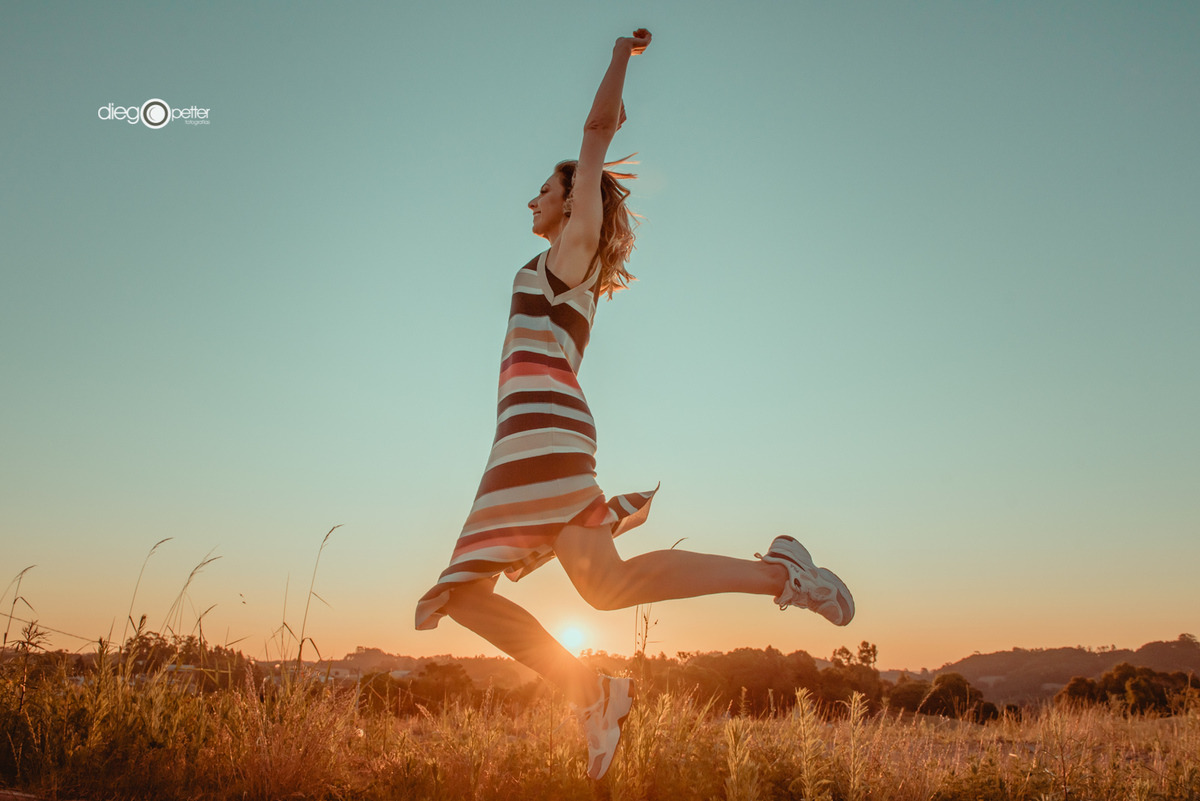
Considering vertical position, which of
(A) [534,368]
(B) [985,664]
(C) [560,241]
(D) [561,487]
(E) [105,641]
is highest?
(C) [560,241]

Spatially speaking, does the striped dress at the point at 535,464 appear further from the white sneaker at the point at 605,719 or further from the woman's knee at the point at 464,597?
the white sneaker at the point at 605,719

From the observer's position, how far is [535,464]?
8.46 feet

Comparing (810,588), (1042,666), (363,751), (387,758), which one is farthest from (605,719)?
(1042,666)

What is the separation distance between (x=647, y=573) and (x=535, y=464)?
1.77 feet

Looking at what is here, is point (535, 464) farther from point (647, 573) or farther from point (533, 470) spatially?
point (647, 573)

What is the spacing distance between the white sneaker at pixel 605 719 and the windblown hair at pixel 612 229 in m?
1.66

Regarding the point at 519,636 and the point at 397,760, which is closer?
the point at 519,636

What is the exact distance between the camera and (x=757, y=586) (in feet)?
8.43

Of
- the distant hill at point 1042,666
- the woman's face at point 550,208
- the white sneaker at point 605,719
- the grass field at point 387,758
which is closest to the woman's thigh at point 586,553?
the white sneaker at point 605,719

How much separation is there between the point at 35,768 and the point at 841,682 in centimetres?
698

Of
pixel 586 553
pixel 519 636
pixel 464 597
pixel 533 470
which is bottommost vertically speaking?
pixel 519 636

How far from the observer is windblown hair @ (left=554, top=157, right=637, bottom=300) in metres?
3.14

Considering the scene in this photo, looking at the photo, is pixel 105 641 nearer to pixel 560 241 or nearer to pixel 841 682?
pixel 560 241

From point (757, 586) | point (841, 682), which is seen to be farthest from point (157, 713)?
point (841, 682)
